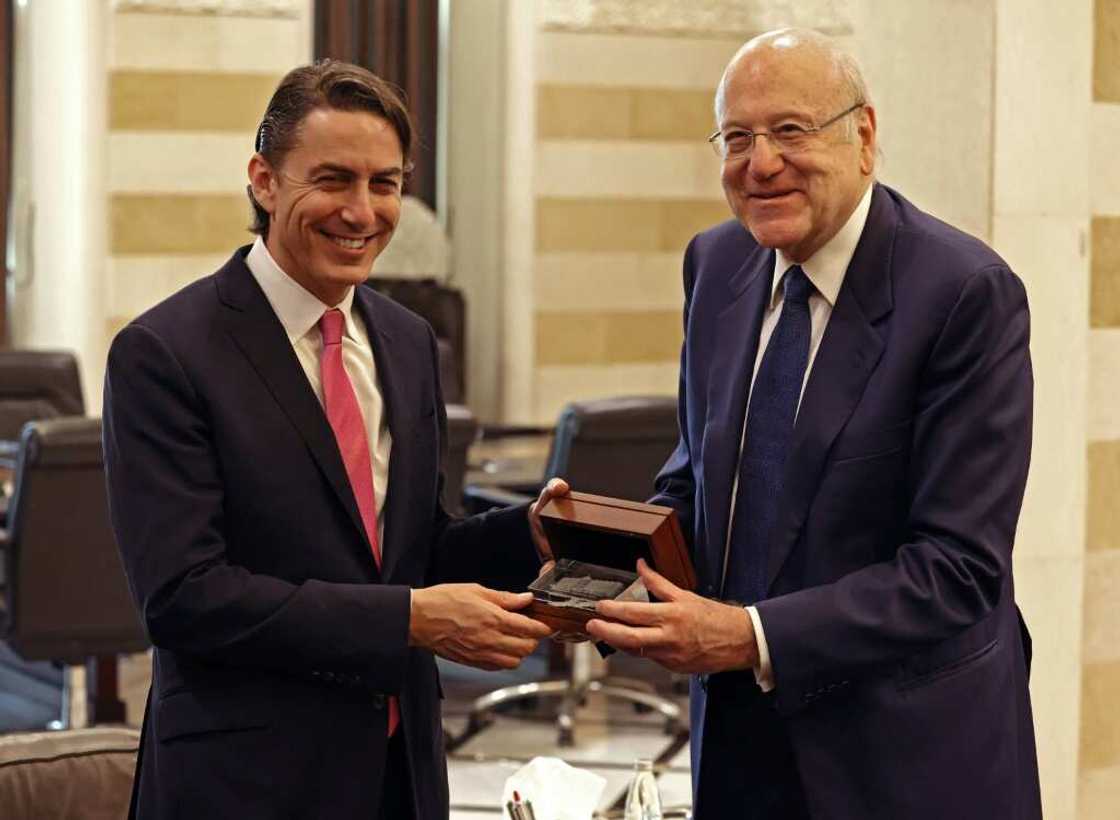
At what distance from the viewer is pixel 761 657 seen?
227cm

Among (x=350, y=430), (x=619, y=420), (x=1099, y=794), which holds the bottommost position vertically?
(x=1099, y=794)

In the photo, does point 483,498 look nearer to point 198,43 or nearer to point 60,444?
point 60,444

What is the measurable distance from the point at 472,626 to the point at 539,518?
0.24 metres

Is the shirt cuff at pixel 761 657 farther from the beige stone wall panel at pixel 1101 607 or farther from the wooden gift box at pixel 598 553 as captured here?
the beige stone wall panel at pixel 1101 607


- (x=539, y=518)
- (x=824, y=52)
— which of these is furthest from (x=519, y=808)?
(x=824, y=52)

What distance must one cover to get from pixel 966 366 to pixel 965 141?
1.48m

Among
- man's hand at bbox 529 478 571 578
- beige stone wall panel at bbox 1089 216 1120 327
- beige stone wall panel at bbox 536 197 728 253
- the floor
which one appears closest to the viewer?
man's hand at bbox 529 478 571 578

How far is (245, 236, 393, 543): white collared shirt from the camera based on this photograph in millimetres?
2338

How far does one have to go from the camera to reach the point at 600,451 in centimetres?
577

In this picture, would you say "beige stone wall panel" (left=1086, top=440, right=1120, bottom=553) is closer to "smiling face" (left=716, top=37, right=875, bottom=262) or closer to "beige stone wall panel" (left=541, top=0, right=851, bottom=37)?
"smiling face" (left=716, top=37, right=875, bottom=262)

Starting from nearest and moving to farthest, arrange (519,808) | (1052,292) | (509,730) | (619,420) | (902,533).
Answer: (902,533) < (519,808) < (1052,292) < (619,420) < (509,730)

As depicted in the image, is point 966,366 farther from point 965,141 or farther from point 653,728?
point 653,728

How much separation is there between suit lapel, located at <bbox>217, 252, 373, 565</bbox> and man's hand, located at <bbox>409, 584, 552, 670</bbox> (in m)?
0.10

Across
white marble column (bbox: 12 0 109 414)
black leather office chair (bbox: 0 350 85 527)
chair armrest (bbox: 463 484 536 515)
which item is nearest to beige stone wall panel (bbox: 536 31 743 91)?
white marble column (bbox: 12 0 109 414)
